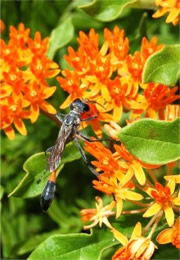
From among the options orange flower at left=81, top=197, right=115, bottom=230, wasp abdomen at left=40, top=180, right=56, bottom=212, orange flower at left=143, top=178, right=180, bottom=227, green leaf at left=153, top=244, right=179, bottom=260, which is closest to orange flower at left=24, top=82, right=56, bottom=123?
wasp abdomen at left=40, top=180, right=56, bottom=212

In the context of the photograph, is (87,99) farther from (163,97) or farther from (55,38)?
(55,38)

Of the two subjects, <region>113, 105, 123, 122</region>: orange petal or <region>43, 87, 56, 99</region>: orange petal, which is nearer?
<region>113, 105, 123, 122</region>: orange petal

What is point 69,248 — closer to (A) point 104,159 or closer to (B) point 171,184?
(A) point 104,159

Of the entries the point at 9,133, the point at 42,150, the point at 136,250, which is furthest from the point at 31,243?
the point at 136,250

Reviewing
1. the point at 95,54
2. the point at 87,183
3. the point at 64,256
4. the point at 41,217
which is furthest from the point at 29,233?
the point at 95,54

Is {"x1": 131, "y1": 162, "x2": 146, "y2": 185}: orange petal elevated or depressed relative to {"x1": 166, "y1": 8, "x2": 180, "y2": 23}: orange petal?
depressed

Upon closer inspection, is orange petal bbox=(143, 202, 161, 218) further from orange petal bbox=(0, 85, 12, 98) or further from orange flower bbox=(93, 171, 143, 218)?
orange petal bbox=(0, 85, 12, 98)
